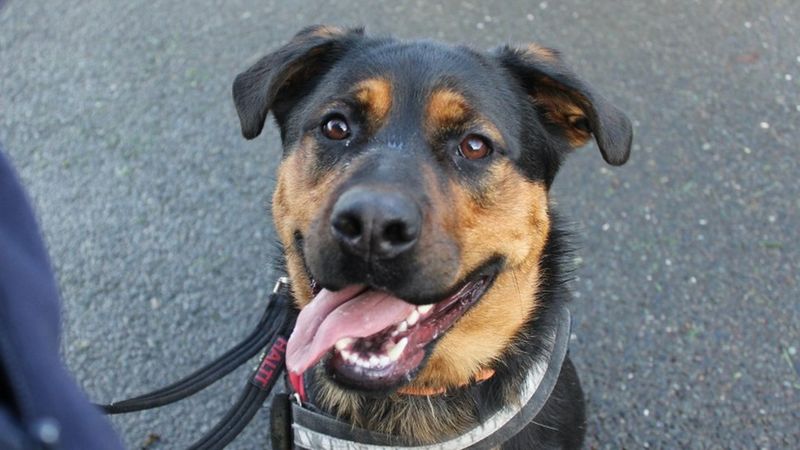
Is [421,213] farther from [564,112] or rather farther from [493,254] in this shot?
[564,112]

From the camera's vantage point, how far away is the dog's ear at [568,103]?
2.37 meters

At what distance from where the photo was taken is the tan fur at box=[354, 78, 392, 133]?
2.36 metres

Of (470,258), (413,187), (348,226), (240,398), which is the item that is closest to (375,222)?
(348,226)

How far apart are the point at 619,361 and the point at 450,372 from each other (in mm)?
1411

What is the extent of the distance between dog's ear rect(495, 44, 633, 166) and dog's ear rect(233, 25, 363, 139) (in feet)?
1.96

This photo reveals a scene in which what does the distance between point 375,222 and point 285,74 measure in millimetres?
870

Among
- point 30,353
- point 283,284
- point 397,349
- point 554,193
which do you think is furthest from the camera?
point 554,193

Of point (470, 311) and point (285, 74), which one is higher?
point (285, 74)

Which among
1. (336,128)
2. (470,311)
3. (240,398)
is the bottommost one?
(240,398)

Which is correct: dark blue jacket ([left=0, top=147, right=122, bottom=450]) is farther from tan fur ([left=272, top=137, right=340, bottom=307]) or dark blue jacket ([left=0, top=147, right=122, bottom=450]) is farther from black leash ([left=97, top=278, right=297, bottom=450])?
black leash ([left=97, top=278, right=297, bottom=450])

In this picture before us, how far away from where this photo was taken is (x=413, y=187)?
81.1 inches

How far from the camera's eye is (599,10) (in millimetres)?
5336

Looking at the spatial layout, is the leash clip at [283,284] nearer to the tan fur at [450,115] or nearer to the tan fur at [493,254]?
the tan fur at [493,254]

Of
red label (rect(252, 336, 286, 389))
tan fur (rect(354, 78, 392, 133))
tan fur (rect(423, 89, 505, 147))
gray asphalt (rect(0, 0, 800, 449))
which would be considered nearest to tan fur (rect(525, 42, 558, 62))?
tan fur (rect(423, 89, 505, 147))
